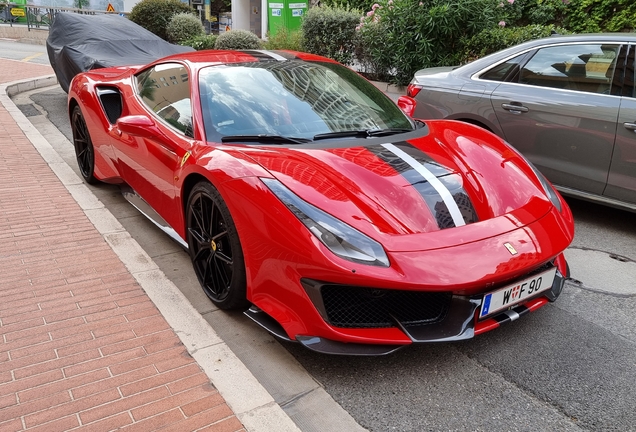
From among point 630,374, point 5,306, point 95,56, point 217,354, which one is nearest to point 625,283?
point 630,374

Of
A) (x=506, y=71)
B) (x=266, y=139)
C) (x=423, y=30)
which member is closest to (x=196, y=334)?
(x=266, y=139)

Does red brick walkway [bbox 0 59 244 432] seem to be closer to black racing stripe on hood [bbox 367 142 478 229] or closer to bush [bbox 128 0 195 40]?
black racing stripe on hood [bbox 367 142 478 229]

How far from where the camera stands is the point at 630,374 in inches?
103

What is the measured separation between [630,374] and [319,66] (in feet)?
8.83

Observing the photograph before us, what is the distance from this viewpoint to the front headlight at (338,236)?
2.37 m

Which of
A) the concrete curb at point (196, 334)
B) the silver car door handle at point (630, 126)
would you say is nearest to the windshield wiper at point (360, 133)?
the concrete curb at point (196, 334)

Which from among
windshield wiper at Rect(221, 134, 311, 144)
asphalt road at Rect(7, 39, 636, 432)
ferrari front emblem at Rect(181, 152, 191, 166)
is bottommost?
asphalt road at Rect(7, 39, 636, 432)

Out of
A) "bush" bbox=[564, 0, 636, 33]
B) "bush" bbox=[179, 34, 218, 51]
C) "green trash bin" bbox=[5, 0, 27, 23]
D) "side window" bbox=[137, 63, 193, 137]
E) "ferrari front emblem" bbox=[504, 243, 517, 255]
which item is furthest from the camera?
"green trash bin" bbox=[5, 0, 27, 23]

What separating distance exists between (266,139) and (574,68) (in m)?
2.82

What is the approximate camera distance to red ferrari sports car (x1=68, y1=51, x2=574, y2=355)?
241 centimetres

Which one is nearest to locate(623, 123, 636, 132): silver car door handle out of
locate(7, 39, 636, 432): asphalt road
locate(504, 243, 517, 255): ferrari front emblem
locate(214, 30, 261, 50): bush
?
locate(7, 39, 636, 432): asphalt road

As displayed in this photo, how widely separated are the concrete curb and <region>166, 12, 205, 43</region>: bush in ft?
37.4

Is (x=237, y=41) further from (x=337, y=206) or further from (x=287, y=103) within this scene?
(x=337, y=206)

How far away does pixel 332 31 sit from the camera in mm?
10680
